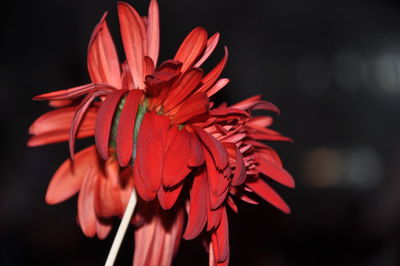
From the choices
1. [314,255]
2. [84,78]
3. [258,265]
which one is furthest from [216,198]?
[84,78]

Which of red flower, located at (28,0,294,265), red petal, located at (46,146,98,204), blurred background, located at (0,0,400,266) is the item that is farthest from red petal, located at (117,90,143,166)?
blurred background, located at (0,0,400,266)

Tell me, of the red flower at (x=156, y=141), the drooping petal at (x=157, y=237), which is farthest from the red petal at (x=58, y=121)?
the drooping petal at (x=157, y=237)

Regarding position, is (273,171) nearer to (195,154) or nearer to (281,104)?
(195,154)

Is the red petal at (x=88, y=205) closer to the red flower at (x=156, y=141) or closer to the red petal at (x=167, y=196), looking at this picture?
the red flower at (x=156, y=141)

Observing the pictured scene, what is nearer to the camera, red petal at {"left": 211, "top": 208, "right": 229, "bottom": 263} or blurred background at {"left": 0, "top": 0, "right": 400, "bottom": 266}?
red petal at {"left": 211, "top": 208, "right": 229, "bottom": 263}

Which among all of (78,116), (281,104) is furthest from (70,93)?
(281,104)

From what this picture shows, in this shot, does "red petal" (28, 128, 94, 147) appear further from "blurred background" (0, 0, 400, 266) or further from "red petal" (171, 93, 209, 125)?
"blurred background" (0, 0, 400, 266)
